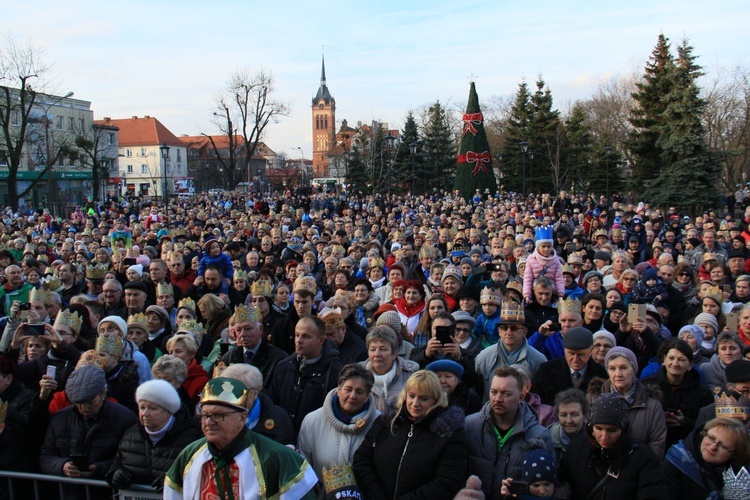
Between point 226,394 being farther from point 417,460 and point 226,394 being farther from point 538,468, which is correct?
point 538,468

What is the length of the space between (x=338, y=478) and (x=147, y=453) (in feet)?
4.18

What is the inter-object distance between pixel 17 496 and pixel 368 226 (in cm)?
1662

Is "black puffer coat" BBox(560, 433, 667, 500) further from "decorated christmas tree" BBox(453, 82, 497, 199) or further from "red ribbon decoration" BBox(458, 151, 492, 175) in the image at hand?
"red ribbon decoration" BBox(458, 151, 492, 175)

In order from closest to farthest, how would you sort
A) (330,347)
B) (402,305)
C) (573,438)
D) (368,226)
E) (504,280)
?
(573,438) < (330,347) < (402,305) < (504,280) < (368,226)

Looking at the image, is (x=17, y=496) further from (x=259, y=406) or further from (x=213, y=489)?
(x=213, y=489)

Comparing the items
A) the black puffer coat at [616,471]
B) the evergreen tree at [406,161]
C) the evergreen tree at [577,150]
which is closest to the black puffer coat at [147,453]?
the black puffer coat at [616,471]

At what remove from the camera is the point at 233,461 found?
10.6 ft

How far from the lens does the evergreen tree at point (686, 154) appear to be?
30.0 meters

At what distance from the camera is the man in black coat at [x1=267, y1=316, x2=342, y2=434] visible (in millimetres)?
4895

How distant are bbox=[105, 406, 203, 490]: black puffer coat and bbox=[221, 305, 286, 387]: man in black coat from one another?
1.19 m

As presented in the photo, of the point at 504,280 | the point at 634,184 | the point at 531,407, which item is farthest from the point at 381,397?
the point at 634,184

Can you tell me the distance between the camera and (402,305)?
737 centimetres

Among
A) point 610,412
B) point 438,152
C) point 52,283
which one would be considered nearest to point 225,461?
point 610,412

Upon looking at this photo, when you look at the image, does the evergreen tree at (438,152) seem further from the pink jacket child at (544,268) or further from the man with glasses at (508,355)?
the man with glasses at (508,355)
